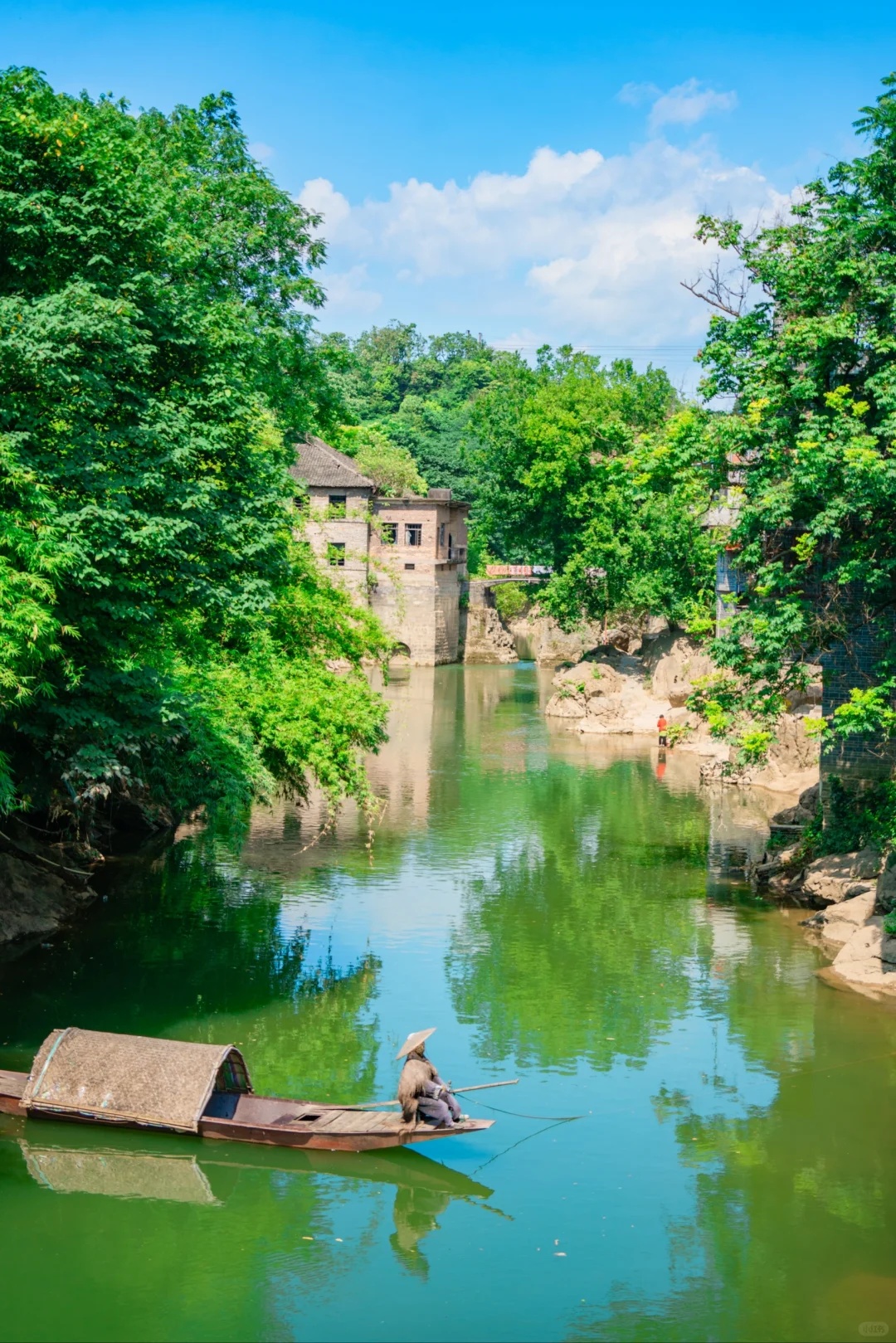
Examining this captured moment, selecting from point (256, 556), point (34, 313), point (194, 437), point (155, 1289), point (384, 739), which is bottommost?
point (155, 1289)

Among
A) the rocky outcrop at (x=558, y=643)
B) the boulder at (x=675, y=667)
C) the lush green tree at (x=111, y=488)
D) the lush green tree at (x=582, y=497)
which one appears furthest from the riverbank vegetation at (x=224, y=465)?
the rocky outcrop at (x=558, y=643)

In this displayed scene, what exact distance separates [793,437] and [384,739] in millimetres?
9527

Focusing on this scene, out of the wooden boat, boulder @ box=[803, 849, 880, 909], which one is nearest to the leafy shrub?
boulder @ box=[803, 849, 880, 909]

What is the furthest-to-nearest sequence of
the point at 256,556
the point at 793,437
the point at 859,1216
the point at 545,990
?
the point at 793,437
the point at 545,990
the point at 256,556
the point at 859,1216

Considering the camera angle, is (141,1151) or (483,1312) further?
(141,1151)

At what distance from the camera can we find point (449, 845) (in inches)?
1062

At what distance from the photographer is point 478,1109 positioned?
1458cm

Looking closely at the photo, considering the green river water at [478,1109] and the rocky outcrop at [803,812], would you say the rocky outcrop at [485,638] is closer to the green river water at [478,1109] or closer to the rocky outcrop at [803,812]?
the green river water at [478,1109]

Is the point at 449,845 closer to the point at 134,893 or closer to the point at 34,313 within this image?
the point at 134,893

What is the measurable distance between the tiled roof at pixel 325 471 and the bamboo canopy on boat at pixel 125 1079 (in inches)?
1902

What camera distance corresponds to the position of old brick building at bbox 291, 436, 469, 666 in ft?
200

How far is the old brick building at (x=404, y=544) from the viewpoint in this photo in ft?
200

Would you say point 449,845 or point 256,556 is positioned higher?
point 256,556

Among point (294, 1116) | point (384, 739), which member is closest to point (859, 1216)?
point (294, 1116)
